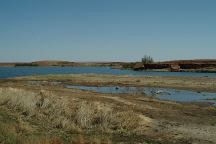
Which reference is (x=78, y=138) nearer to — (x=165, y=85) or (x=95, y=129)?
(x=95, y=129)

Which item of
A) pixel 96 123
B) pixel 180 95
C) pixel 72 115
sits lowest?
pixel 180 95

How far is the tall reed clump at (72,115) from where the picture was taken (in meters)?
19.0

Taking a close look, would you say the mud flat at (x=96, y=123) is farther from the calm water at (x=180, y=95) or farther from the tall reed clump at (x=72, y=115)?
the calm water at (x=180, y=95)

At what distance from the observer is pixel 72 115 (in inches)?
811

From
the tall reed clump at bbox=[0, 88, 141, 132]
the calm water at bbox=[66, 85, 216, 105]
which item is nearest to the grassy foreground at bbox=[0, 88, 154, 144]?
the tall reed clump at bbox=[0, 88, 141, 132]

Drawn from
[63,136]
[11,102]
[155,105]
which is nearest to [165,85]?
[155,105]

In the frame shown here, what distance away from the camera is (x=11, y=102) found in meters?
23.0

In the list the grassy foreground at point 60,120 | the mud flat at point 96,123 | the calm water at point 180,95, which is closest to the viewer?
the grassy foreground at point 60,120

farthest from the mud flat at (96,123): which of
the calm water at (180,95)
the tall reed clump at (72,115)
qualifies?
the calm water at (180,95)

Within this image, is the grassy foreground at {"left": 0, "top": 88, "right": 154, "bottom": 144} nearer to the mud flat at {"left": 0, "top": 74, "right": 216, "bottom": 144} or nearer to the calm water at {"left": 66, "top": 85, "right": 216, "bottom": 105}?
the mud flat at {"left": 0, "top": 74, "right": 216, "bottom": 144}

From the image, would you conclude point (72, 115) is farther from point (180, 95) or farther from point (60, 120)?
point (180, 95)

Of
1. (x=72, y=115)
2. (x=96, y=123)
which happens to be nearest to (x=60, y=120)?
(x=72, y=115)

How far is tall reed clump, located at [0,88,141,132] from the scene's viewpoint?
19.0 meters

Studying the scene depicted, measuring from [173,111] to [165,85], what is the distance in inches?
1063
